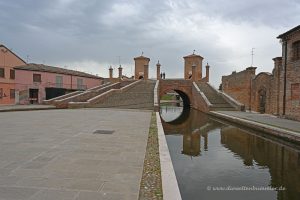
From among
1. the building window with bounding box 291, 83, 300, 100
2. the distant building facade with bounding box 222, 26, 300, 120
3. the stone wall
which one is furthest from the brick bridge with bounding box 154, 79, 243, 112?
the building window with bounding box 291, 83, 300, 100

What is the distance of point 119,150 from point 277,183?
3.85m

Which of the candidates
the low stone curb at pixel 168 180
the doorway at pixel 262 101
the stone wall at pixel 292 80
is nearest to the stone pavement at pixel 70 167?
the low stone curb at pixel 168 180

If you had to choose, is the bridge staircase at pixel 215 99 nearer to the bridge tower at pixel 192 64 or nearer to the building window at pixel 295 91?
the building window at pixel 295 91

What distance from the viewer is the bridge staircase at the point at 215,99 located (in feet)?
82.1

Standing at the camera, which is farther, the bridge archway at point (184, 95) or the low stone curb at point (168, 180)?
the bridge archway at point (184, 95)

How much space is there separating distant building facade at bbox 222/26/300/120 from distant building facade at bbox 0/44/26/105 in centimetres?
2601

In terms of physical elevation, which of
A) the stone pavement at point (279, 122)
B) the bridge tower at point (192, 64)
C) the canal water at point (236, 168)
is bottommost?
the canal water at point (236, 168)

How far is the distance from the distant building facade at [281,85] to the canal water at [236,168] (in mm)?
6834

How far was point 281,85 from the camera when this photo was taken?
18609 mm

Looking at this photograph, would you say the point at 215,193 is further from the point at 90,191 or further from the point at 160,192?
the point at 90,191

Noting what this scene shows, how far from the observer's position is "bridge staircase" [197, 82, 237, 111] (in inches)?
986

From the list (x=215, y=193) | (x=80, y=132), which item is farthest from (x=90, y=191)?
(x=80, y=132)

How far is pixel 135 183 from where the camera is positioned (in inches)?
171

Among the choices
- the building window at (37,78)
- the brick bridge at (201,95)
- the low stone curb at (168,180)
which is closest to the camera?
the low stone curb at (168,180)
